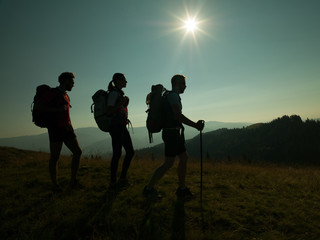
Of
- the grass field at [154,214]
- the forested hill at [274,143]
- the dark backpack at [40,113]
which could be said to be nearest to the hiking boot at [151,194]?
the grass field at [154,214]

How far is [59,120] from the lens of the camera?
4.06 meters

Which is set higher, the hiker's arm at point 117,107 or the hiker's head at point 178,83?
the hiker's head at point 178,83

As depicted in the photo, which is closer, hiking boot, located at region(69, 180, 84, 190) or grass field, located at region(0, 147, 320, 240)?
grass field, located at region(0, 147, 320, 240)

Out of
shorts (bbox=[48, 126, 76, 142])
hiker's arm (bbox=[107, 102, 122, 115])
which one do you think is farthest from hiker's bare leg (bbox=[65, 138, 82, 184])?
hiker's arm (bbox=[107, 102, 122, 115])

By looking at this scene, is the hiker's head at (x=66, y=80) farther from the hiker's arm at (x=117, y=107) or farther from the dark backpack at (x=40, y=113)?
the hiker's arm at (x=117, y=107)

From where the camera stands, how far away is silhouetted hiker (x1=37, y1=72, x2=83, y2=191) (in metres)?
3.92

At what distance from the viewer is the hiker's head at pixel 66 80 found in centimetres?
427

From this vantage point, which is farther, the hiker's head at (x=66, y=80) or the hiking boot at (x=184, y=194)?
the hiker's head at (x=66, y=80)

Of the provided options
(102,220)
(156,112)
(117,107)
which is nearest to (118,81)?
(117,107)

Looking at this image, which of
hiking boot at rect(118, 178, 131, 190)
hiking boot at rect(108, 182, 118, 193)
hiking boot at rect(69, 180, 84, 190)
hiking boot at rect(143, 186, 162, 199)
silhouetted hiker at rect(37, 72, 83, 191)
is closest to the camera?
hiking boot at rect(143, 186, 162, 199)

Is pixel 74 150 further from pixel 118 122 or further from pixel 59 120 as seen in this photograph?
pixel 118 122

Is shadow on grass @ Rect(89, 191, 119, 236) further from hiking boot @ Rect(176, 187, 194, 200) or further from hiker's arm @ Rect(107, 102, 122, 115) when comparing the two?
hiker's arm @ Rect(107, 102, 122, 115)

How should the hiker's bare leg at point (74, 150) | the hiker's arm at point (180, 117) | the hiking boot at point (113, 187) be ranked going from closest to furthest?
1. the hiker's arm at point (180, 117)
2. the hiker's bare leg at point (74, 150)
3. the hiking boot at point (113, 187)

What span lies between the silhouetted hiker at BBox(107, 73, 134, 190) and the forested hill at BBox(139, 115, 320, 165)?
353 ft
